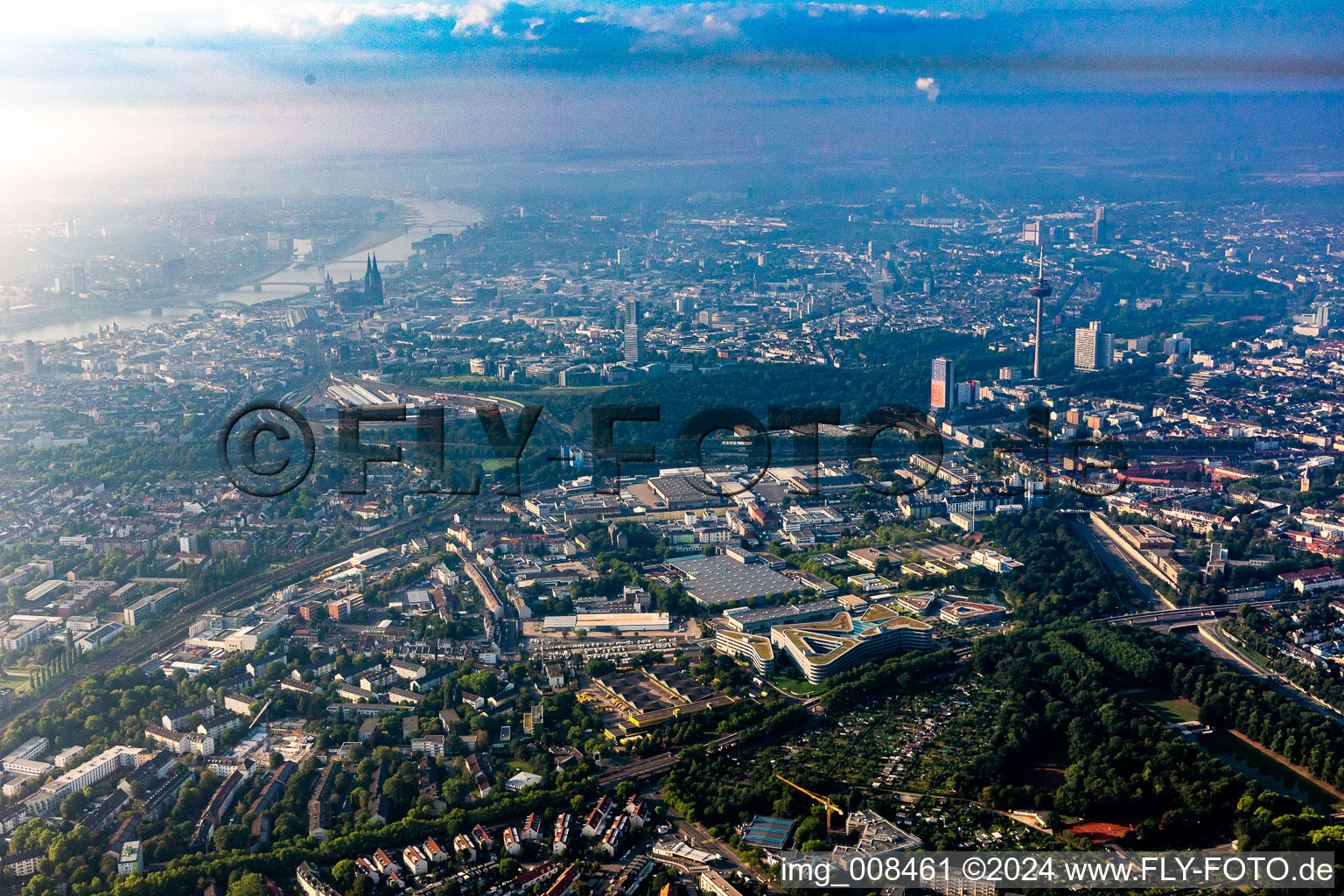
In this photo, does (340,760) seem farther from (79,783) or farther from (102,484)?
(102,484)

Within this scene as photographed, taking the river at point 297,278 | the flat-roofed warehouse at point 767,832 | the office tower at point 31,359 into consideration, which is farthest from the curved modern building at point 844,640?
the river at point 297,278

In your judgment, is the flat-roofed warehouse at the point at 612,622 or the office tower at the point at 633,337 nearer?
the flat-roofed warehouse at the point at 612,622

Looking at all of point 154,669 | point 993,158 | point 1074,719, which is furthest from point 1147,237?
point 154,669

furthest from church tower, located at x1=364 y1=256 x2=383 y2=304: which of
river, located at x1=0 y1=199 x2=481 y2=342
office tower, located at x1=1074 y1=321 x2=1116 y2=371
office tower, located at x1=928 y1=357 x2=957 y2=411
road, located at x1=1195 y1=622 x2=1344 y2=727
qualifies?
road, located at x1=1195 y1=622 x2=1344 y2=727

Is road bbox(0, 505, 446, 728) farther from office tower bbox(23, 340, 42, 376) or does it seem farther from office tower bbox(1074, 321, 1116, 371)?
office tower bbox(1074, 321, 1116, 371)

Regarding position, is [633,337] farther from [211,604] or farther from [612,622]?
[612,622]

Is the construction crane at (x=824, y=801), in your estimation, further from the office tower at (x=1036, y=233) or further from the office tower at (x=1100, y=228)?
the office tower at (x=1100, y=228)

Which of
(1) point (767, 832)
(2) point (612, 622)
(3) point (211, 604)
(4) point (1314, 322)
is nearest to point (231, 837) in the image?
(1) point (767, 832)
